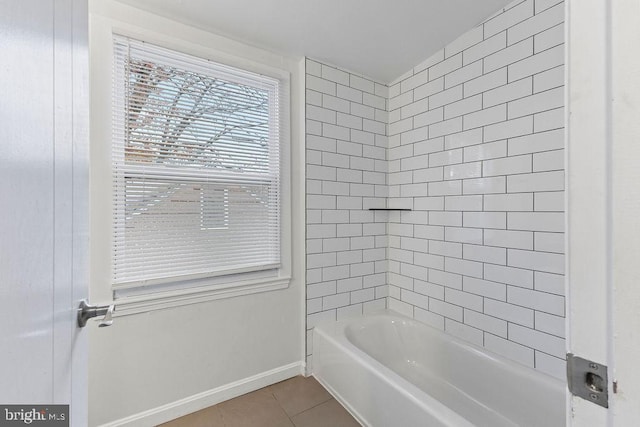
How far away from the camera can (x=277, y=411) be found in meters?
1.68

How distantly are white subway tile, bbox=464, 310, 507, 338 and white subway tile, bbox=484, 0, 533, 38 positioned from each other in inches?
70.2

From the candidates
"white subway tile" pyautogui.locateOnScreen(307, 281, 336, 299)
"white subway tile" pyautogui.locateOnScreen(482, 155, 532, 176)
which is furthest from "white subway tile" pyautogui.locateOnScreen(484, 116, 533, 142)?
"white subway tile" pyautogui.locateOnScreen(307, 281, 336, 299)

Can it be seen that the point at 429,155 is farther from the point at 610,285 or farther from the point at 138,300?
the point at 138,300

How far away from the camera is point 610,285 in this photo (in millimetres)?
386

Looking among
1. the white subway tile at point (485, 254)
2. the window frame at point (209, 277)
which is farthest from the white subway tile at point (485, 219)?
the window frame at point (209, 277)

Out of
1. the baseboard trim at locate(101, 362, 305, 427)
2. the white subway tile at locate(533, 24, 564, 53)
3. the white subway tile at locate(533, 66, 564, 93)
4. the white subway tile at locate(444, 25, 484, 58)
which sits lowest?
the baseboard trim at locate(101, 362, 305, 427)

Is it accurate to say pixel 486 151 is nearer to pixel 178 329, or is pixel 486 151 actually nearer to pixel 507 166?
pixel 507 166

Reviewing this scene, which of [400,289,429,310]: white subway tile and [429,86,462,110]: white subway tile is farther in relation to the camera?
[400,289,429,310]: white subway tile

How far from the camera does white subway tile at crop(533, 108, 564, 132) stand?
4.61 feet

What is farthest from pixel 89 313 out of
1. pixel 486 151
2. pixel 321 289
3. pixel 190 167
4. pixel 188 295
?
pixel 486 151

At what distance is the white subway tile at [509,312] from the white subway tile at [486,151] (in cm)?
91

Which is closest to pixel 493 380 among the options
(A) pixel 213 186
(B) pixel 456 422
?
(B) pixel 456 422

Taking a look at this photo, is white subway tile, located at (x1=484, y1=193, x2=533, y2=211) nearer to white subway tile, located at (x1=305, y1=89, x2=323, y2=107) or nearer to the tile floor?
white subway tile, located at (x1=305, y1=89, x2=323, y2=107)

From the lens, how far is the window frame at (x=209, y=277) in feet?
4.75
